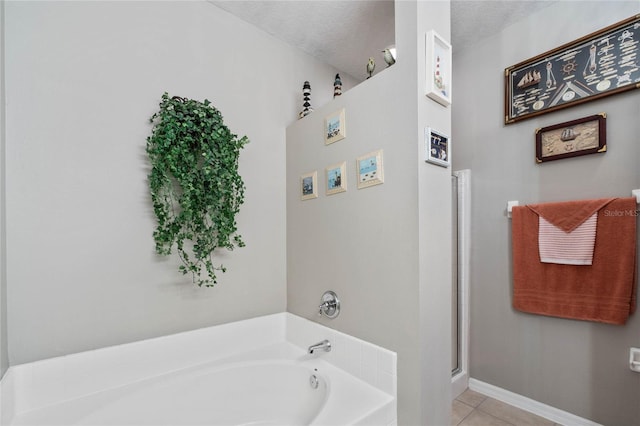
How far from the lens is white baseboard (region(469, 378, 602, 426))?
67.9 inches

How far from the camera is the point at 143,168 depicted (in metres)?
1.50

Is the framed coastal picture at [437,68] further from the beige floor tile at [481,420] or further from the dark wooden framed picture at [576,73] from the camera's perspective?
the beige floor tile at [481,420]

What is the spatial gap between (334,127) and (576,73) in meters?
1.49

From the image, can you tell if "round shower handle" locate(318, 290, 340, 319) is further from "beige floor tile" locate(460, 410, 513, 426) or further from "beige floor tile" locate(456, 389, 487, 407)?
"beige floor tile" locate(456, 389, 487, 407)

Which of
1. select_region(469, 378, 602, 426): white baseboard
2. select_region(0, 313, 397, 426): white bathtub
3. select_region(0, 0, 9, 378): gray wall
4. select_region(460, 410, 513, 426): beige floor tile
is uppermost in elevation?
select_region(0, 0, 9, 378): gray wall

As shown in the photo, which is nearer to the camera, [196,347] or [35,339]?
[35,339]

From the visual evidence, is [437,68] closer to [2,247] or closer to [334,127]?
[334,127]

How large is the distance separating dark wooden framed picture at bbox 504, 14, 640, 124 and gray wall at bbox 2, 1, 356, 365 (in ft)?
5.96

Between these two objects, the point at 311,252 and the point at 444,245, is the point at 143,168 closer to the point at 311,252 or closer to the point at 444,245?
the point at 311,252

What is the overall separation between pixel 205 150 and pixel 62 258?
77cm

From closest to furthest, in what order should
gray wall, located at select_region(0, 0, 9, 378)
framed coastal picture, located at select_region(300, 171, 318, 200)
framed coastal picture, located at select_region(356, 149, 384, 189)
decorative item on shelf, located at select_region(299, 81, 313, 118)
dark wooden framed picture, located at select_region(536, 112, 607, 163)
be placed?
gray wall, located at select_region(0, 0, 9, 378) < framed coastal picture, located at select_region(356, 149, 384, 189) < dark wooden framed picture, located at select_region(536, 112, 607, 163) < framed coastal picture, located at select_region(300, 171, 318, 200) < decorative item on shelf, located at select_region(299, 81, 313, 118)

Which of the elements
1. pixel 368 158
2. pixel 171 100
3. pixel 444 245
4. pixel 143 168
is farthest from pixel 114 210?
pixel 444 245

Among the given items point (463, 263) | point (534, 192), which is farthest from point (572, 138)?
point (463, 263)

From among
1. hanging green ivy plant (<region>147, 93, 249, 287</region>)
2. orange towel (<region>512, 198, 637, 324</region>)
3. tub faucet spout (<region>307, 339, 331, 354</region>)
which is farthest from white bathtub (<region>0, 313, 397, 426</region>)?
orange towel (<region>512, 198, 637, 324</region>)
